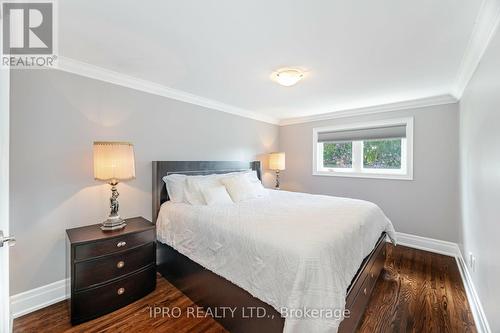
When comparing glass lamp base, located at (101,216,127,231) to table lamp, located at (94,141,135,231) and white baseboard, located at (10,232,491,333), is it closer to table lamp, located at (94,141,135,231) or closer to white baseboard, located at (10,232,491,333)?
table lamp, located at (94,141,135,231)

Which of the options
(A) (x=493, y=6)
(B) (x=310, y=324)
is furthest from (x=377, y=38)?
(B) (x=310, y=324)

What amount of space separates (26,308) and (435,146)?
512 centimetres

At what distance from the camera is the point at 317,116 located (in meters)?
4.32

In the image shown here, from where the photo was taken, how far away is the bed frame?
1.49 m

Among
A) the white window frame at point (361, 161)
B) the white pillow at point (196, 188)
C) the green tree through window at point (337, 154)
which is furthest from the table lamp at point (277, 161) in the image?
the white pillow at point (196, 188)

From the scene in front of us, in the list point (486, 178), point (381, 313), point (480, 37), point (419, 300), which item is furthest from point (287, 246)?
point (480, 37)

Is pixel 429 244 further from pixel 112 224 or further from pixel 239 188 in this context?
pixel 112 224

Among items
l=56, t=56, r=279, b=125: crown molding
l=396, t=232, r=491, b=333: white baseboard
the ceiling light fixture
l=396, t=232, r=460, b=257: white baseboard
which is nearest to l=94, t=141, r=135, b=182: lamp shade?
l=56, t=56, r=279, b=125: crown molding

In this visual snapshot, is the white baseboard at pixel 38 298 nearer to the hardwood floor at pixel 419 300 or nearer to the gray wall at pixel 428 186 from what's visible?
the hardwood floor at pixel 419 300

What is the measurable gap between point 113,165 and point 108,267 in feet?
3.02

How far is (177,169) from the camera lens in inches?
114

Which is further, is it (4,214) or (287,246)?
(287,246)

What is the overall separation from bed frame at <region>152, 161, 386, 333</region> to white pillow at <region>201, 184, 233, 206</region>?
1.93ft

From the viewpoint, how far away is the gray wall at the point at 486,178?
1.38 meters
